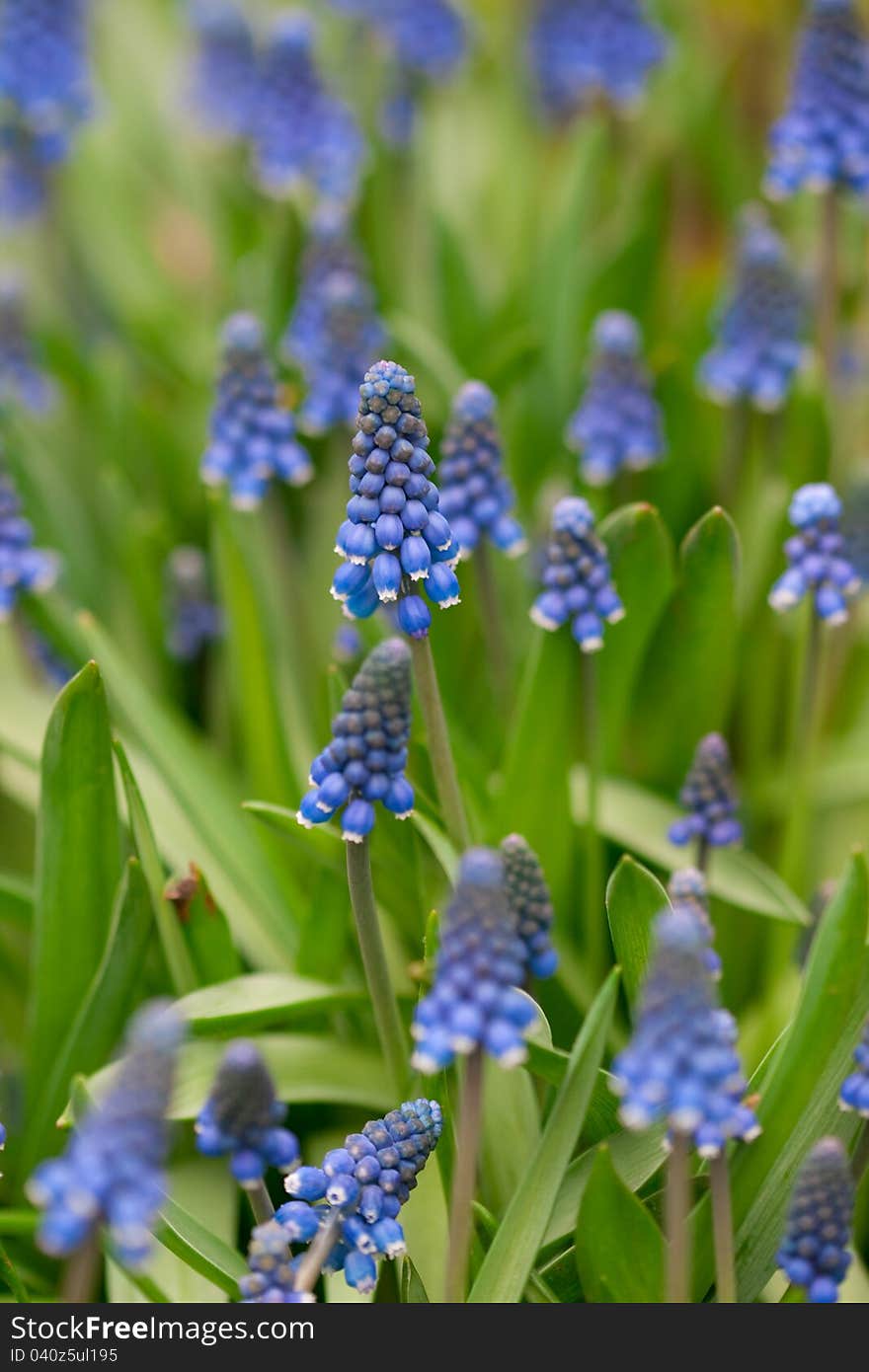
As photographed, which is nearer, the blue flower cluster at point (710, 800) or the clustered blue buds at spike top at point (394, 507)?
the clustered blue buds at spike top at point (394, 507)

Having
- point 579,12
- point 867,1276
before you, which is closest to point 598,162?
point 579,12

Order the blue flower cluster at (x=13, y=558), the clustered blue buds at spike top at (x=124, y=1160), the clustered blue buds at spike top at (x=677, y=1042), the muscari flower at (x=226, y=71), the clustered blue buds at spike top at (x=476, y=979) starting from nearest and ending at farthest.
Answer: the clustered blue buds at spike top at (x=124, y=1160)
the clustered blue buds at spike top at (x=677, y=1042)
the clustered blue buds at spike top at (x=476, y=979)
the blue flower cluster at (x=13, y=558)
the muscari flower at (x=226, y=71)

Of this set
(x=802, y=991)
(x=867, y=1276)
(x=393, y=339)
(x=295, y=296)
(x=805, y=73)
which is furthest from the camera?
(x=295, y=296)

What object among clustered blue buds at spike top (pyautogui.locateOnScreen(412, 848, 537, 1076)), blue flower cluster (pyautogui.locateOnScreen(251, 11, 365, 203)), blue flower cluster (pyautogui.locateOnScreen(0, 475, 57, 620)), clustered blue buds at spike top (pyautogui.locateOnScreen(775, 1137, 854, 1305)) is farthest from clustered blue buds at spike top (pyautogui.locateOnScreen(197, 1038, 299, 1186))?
blue flower cluster (pyautogui.locateOnScreen(251, 11, 365, 203))

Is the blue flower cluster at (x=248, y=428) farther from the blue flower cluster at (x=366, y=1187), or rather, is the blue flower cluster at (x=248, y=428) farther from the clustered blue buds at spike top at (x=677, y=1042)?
the clustered blue buds at spike top at (x=677, y=1042)

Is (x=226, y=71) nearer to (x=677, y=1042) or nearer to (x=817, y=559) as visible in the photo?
(x=817, y=559)

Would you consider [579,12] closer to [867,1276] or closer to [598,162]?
[598,162]

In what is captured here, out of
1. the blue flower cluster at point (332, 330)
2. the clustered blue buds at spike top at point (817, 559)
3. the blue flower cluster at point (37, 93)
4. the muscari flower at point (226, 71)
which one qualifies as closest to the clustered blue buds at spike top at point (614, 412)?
the blue flower cluster at point (332, 330)
